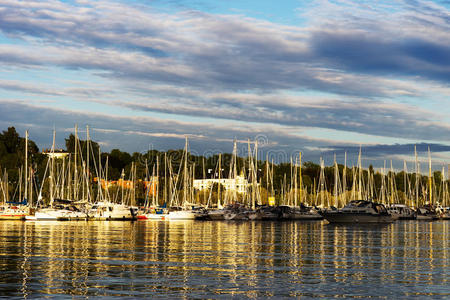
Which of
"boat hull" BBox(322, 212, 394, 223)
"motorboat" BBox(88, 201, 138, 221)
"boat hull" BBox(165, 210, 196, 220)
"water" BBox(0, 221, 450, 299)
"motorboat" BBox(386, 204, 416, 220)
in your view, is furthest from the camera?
"motorboat" BBox(386, 204, 416, 220)

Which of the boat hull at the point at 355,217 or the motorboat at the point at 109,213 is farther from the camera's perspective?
the motorboat at the point at 109,213

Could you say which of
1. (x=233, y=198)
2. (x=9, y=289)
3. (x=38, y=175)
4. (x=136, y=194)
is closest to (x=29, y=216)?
(x=233, y=198)

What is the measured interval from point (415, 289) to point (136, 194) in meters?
155

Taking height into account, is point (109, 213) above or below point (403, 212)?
above

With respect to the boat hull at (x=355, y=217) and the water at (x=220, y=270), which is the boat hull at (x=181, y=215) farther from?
the water at (x=220, y=270)

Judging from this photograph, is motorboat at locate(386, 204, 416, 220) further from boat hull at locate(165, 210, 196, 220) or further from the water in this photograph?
the water

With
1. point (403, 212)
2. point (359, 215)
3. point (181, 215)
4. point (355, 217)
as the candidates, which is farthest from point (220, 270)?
point (403, 212)

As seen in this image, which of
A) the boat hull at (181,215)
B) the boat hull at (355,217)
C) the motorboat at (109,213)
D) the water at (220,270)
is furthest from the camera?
the boat hull at (181,215)

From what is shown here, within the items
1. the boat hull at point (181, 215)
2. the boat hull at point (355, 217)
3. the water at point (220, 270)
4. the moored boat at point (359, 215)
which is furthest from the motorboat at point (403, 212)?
the water at point (220, 270)

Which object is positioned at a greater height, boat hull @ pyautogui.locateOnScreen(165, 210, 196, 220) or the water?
the water

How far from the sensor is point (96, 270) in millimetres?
35938

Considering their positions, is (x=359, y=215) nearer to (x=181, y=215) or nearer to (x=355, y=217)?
(x=355, y=217)

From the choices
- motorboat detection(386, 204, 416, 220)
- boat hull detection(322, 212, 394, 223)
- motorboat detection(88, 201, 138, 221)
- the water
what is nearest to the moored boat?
boat hull detection(322, 212, 394, 223)

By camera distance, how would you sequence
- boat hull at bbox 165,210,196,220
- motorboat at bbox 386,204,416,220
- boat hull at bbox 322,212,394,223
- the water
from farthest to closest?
motorboat at bbox 386,204,416,220, boat hull at bbox 165,210,196,220, boat hull at bbox 322,212,394,223, the water
